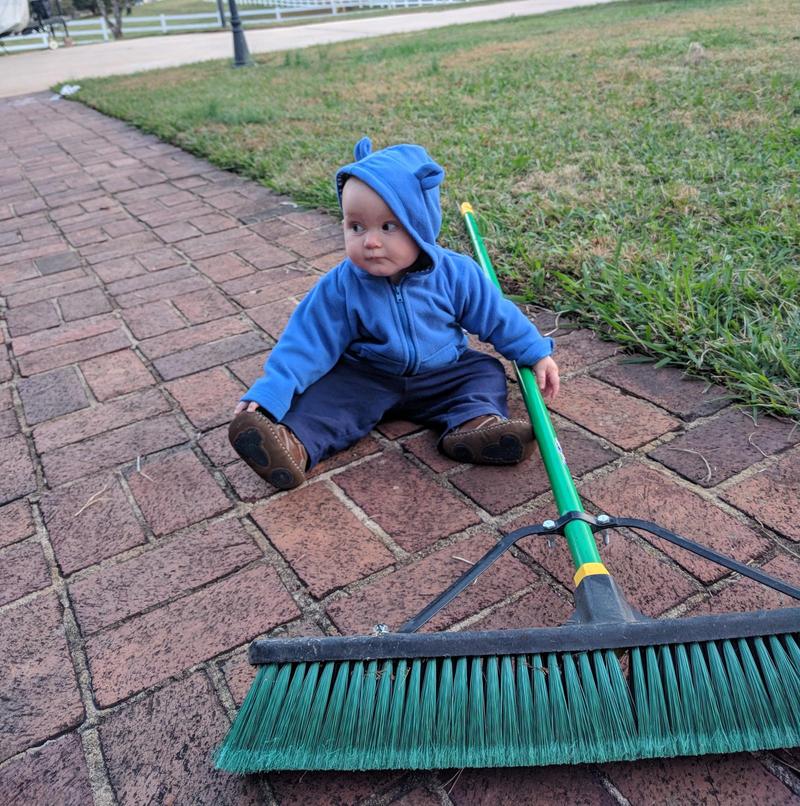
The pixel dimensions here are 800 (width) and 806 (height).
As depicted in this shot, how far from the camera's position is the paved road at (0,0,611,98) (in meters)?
13.1

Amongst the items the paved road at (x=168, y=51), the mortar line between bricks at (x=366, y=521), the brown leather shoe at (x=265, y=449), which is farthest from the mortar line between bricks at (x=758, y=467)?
the paved road at (x=168, y=51)

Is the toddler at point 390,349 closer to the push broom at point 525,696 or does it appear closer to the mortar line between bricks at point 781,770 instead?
the push broom at point 525,696

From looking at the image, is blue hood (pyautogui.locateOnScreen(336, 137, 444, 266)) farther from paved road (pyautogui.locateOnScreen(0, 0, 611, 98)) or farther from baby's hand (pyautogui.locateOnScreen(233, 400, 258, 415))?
paved road (pyautogui.locateOnScreen(0, 0, 611, 98))

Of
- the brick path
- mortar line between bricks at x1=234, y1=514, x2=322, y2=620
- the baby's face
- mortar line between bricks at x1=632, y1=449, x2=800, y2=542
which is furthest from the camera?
the baby's face

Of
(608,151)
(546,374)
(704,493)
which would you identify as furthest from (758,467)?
(608,151)

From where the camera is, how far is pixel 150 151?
6.06m

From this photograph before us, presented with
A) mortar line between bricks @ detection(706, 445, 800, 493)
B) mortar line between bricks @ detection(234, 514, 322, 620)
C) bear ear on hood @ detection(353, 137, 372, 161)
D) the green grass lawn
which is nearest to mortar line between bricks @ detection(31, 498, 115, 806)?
mortar line between bricks @ detection(234, 514, 322, 620)

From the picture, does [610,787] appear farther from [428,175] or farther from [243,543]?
[428,175]

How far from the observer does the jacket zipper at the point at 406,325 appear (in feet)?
6.83

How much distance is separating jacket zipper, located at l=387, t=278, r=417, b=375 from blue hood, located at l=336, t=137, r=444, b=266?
5.2 inches

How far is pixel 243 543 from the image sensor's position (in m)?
1.86

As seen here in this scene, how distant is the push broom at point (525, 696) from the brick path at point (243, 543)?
0.35 ft

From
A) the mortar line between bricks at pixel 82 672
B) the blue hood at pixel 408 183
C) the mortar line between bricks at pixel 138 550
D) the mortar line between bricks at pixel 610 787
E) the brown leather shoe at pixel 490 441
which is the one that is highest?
→ the blue hood at pixel 408 183

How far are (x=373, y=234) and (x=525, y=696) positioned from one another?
1127mm
